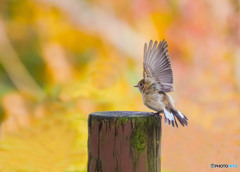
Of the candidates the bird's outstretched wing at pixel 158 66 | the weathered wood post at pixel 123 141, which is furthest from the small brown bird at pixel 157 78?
the weathered wood post at pixel 123 141

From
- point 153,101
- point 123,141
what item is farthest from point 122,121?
point 153,101

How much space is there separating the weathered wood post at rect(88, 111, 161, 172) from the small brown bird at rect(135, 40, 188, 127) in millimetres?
419

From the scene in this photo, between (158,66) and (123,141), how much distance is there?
0.66m

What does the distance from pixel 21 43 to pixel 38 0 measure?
801 mm

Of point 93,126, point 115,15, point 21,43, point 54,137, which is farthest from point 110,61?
point 93,126

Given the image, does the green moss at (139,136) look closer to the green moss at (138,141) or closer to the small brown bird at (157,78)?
the green moss at (138,141)

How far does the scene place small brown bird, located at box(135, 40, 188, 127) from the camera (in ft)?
8.25

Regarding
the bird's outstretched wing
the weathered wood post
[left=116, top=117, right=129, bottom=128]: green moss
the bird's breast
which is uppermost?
the bird's outstretched wing

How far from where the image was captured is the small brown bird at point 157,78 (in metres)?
2.52

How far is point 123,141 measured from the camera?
206 centimetres

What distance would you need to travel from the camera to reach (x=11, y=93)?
20.1 ft

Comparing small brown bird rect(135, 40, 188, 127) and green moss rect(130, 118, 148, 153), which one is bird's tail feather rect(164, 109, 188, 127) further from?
green moss rect(130, 118, 148, 153)

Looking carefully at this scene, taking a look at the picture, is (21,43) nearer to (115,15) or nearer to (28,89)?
(28,89)

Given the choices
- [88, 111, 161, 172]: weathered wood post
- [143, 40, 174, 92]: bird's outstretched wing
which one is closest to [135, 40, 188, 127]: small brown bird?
[143, 40, 174, 92]: bird's outstretched wing
